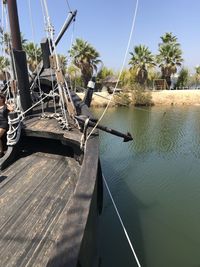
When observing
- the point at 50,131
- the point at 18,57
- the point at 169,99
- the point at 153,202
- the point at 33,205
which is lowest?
the point at 169,99

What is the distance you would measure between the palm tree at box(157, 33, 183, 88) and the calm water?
23775 millimetres

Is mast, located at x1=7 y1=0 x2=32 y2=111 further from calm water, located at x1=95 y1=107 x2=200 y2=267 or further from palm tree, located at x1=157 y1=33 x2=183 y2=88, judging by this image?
palm tree, located at x1=157 y1=33 x2=183 y2=88

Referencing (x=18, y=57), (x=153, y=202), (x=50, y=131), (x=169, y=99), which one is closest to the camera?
(x=50, y=131)

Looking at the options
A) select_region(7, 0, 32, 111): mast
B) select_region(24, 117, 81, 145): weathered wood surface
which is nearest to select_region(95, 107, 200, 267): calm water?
select_region(24, 117, 81, 145): weathered wood surface

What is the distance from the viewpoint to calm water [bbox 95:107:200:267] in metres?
5.05

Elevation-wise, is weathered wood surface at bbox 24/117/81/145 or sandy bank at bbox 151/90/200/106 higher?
weathered wood surface at bbox 24/117/81/145

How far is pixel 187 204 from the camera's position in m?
6.91

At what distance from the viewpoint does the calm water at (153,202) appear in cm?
505

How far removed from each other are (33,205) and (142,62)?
1342 inches

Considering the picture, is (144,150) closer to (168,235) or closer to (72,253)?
(168,235)

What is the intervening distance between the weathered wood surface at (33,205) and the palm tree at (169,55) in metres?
32.9

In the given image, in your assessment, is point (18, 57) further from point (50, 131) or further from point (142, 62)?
point (142, 62)

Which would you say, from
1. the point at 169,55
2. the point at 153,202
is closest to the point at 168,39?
the point at 169,55

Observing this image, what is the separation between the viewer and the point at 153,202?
7.08m
